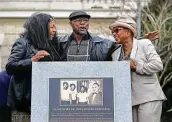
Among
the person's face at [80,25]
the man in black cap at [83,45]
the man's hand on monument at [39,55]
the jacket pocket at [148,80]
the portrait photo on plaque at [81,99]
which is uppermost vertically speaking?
the person's face at [80,25]

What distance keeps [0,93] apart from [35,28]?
0.99m

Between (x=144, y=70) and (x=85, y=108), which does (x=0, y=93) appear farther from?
(x=144, y=70)

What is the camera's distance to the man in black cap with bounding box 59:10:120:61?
20.6 ft

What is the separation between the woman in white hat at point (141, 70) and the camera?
6117mm

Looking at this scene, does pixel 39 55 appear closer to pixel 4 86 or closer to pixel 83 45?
pixel 83 45

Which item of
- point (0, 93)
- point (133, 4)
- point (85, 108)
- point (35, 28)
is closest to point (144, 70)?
point (85, 108)

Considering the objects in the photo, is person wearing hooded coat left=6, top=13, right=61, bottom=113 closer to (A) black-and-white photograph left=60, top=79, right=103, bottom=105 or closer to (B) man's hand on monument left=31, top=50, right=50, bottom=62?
(B) man's hand on monument left=31, top=50, right=50, bottom=62

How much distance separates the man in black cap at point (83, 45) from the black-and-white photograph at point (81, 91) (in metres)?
0.45

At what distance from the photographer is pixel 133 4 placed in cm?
1738

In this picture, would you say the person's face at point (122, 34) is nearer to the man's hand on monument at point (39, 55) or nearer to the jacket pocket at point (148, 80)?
the jacket pocket at point (148, 80)

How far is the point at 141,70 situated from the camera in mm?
6078

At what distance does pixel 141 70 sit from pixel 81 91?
0.71 metres

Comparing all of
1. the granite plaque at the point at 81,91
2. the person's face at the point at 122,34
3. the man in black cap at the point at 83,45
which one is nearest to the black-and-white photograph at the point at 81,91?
the granite plaque at the point at 81,91

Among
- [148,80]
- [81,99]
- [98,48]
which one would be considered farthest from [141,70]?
[81,99]
